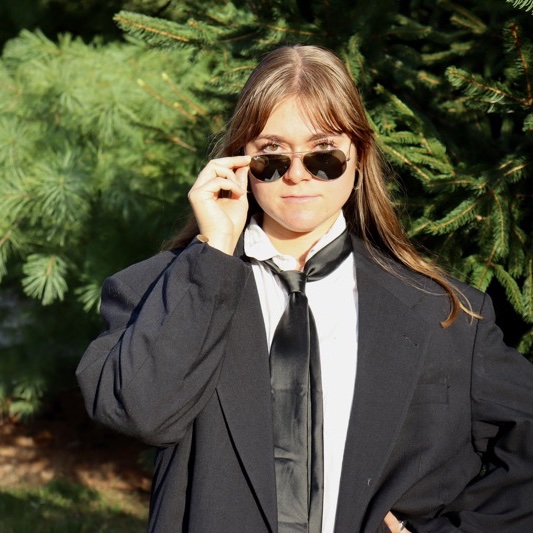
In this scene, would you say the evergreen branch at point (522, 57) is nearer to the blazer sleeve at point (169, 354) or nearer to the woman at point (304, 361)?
the woman at point (304, 361)

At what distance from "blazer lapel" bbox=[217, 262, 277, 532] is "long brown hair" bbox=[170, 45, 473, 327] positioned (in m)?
0.39

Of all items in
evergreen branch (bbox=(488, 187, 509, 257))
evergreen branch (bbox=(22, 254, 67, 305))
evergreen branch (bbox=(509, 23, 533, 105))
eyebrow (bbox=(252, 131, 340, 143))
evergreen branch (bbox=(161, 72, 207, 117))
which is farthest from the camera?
evergreen branch (bbox=(22, 254, 67, 305))

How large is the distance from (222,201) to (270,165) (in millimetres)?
186

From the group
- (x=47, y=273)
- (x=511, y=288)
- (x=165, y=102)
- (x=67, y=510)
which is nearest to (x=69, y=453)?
(x=67, y=510)

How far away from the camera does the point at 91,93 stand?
15.0ft

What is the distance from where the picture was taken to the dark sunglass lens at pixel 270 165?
226cm

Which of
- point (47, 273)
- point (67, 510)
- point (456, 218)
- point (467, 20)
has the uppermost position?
point (467, 20)

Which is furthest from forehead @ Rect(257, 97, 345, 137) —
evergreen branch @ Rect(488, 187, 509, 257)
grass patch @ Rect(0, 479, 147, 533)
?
grass patch @ Rect(0, 479, 147, 533)

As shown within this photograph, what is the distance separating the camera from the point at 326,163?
2.27 m

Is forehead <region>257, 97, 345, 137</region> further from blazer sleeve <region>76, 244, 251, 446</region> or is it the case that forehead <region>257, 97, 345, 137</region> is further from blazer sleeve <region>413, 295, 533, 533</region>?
blazer sleeve <region>413, 295, 533, 533</region>

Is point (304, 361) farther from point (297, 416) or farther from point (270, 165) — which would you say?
point (270, 165)

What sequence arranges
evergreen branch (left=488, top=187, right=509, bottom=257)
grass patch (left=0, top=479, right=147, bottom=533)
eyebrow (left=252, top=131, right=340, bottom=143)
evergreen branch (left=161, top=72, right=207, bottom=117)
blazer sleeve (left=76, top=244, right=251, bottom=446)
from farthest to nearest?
1. grass patch (left=0, top=479, right=147, bottom=533)
2. evergreen branch (left=161, top=72, right=207, bottom=117)
3. evergreen branch (left=488, top=187, right=509, bottom=257)
4. eyebrow (left=252, top=131, right=340, bottom=143)
5. blazer sleeve (left=76, top=244, right=251, bottom=446)

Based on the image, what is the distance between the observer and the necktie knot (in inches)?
90.0

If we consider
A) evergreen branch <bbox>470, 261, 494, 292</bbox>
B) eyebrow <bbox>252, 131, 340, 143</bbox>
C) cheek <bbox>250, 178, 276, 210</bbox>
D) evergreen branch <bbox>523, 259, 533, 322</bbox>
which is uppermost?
eyebrow <bbox>252, 131, 340, 143</bbox>
